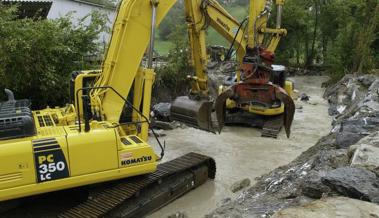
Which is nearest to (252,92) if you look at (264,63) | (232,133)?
(264,63)

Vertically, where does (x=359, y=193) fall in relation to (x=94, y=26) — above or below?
below

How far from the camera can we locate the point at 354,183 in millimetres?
3809

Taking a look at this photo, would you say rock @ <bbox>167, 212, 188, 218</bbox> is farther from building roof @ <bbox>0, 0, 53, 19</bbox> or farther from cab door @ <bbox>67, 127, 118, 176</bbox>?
building roof @ <bbox>0, 0, 53, 19</bbox>

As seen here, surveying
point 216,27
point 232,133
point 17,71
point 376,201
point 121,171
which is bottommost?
point 232,133

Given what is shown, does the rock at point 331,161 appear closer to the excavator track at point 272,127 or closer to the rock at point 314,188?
the rock at point 314,188

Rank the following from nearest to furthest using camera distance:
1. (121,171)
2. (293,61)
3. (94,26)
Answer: (121,171) → (94,26) → (293,61)

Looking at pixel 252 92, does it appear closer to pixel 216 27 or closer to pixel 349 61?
pixel 216 27

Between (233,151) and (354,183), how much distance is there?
5.94 metres

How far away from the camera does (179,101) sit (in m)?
8.81

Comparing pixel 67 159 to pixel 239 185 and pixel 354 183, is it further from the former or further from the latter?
pixel 354 183

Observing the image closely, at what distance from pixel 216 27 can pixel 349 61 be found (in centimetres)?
1334

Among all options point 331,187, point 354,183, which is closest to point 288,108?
point 331,187

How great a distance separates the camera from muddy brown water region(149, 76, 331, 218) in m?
Answer: 6.96

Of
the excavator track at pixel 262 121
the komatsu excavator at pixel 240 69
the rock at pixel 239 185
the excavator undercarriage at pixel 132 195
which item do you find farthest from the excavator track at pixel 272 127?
the excavator undercarriage at pixel 132 195
